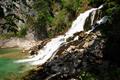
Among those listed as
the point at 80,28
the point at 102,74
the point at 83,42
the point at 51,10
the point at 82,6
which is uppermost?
the point at 51,10

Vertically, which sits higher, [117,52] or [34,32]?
[34,32]

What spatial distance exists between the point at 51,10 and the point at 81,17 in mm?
21139

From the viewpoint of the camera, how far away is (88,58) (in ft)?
52.4

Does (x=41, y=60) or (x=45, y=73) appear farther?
(x=41, y=60)

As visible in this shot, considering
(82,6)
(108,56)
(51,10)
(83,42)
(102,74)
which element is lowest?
(102,74)

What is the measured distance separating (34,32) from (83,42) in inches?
1298

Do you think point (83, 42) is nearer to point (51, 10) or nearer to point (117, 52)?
point (117, 52)

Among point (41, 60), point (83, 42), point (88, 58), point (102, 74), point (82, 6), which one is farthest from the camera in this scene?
point (82, 6)

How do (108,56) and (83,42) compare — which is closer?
(108,56)

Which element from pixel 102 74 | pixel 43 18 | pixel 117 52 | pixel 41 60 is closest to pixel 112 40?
pixel 117 52

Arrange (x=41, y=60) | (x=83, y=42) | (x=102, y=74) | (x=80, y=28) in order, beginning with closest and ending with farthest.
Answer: (x=102, y=74)
(x=83, y=42)
(x=41, y=60)
(x=80, y=28)

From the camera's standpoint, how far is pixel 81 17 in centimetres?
3347

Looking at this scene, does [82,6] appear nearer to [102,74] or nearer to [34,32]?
[34,32]

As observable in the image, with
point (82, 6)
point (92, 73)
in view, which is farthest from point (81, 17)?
point (92, 73)
